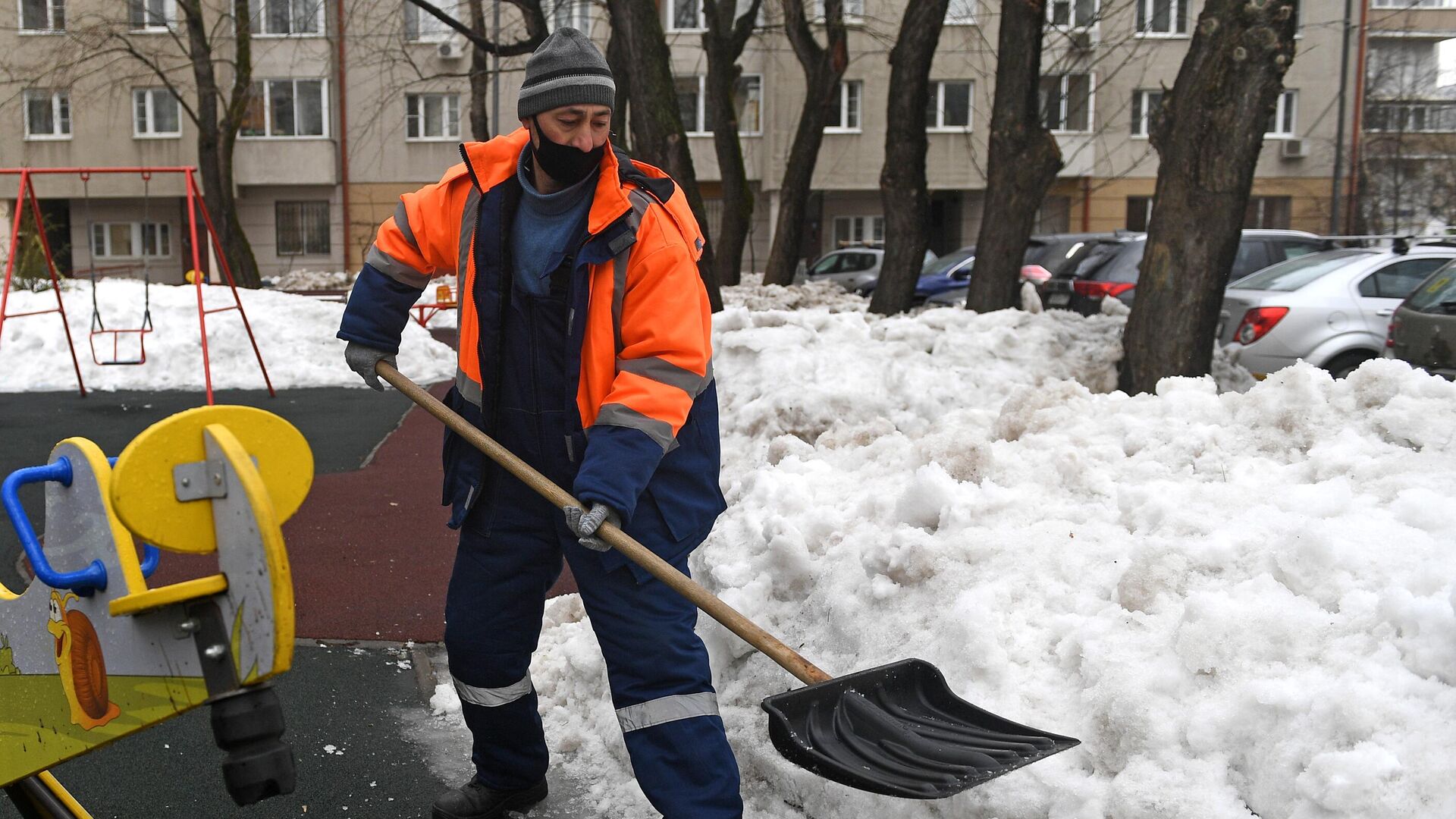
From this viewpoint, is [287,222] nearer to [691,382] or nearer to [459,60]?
[459,60]

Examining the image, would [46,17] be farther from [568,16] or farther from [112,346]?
[112,346]

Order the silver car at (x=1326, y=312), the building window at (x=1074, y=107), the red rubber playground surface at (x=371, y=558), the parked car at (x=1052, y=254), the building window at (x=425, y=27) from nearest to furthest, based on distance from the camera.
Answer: the red rubber playground surface at (x=371, y=558) < the silver car at (x=1326, y=312) < the parked car at (x=1052, y=254) < the building window at (x=1074, y=107) < the building window at (x=425, y=27)

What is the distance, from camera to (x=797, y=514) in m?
4.18

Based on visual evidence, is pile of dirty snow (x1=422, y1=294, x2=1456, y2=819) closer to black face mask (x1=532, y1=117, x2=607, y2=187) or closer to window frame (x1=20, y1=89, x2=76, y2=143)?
black face mask (x1=532, y1=117, x2=607, y2=187)

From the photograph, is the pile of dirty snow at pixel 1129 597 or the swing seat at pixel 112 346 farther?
the swing seat at pixel 112 346

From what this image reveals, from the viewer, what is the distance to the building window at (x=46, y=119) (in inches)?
1359

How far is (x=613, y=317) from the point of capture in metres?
2.94

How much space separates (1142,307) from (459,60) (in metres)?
29.7

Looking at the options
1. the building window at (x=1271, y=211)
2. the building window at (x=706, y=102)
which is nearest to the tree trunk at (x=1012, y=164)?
the building window at (x=706, y=102)

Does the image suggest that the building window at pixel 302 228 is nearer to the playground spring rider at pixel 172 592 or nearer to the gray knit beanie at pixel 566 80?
the gray knit beanie at pixel 566 80

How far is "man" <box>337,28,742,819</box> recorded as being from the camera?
9.46 ft

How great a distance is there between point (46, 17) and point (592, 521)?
37525 mm

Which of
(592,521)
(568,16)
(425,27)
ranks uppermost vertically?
(425,27)

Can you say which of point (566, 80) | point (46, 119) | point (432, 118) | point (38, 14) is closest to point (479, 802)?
point (566, 80)
